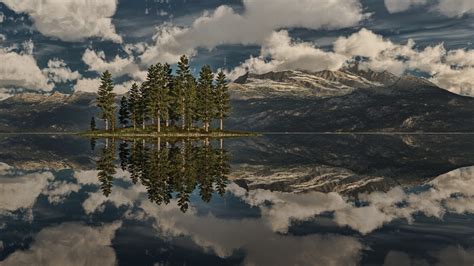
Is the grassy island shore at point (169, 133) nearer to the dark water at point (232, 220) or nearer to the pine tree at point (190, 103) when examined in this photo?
the pine tree at point (190, 103)

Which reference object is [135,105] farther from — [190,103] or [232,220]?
[232,220]

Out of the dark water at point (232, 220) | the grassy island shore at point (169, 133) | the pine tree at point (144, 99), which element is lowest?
the grassy island shore at point (169, 133)

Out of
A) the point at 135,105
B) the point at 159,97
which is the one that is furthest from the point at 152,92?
the point at 135,105

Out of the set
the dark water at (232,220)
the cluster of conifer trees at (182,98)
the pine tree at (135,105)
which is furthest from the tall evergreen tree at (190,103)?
the dark water at (232,220)

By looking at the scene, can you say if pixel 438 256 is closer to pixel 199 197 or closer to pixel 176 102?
pixel 199 197

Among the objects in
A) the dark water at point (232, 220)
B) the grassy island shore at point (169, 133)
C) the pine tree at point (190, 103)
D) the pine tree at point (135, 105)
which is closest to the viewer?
the dark water at point (232, 220)

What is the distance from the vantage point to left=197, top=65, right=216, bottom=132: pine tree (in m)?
157

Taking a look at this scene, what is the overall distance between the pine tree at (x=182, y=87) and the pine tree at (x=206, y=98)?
5178 millimetres

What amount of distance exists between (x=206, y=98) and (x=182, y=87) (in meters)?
9.01

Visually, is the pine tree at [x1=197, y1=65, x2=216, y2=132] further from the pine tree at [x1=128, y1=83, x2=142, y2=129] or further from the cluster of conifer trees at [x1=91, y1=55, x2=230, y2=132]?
the pine tree at [x1=128, y1=83, x2=142, y2=129]

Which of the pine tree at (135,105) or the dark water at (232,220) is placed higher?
the dark water at (232,220)

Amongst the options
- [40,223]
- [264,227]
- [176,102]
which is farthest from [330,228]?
[176,102]

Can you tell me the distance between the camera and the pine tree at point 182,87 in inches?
6038

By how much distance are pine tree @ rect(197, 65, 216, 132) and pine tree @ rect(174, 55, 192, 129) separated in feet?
17.0
